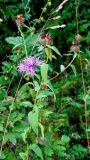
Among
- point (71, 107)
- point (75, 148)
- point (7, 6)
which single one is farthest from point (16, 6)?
point (75, 148)

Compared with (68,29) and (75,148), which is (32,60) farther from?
(68,29)

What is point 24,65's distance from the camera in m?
1.83

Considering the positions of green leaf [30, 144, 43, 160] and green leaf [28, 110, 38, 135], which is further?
green leaf [30, 144, 43, 160]

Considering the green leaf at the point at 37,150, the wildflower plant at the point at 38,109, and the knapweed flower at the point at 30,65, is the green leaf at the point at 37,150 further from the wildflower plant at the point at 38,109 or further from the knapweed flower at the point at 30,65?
the knapweed flower at the point at 30,65

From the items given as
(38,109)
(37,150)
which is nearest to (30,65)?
(38,109)

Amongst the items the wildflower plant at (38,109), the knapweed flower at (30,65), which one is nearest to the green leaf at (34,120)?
the wildflower plant at (38,109)

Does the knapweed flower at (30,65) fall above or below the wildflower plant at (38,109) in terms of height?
above

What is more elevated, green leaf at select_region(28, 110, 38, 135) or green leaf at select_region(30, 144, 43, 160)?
green leaf at select_region(28, 110, 38, 135)

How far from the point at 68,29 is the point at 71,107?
1373 mm

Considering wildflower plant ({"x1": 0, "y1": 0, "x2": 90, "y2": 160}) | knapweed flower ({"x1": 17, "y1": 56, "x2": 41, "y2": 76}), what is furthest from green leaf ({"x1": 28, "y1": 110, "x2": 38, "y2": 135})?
knapweed flower ({"x1": 17, "y1": 56, "x2": 41, "y2": 76})

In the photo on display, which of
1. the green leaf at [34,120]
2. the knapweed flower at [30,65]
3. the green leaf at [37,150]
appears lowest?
the green leaf at [37,150]

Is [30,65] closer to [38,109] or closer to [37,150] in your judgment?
[38,109]

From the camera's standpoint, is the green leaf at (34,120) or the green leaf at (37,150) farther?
the green leaf at (37,150)

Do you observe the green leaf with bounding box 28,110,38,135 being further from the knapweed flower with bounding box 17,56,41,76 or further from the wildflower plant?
the knapweed flower with bounding box 17,56,41,76
